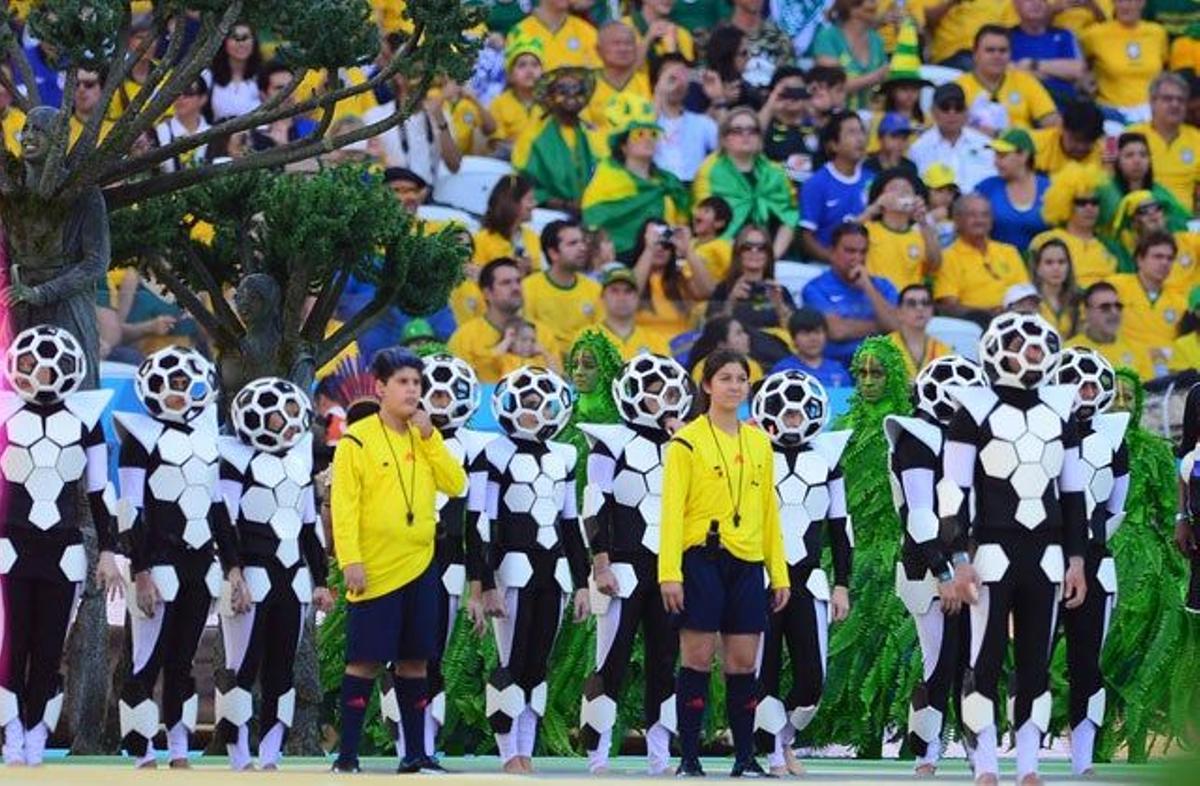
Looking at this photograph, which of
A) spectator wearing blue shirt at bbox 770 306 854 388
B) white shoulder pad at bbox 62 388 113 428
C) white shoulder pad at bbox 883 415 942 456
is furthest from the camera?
spectator wearing blue shirt at bbox 770 306 854 388

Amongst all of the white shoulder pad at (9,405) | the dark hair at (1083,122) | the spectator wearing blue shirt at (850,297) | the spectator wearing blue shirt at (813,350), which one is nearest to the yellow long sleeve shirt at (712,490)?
the white shoulder pad at (9,405)

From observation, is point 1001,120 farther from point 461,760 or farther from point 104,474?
point 104,474

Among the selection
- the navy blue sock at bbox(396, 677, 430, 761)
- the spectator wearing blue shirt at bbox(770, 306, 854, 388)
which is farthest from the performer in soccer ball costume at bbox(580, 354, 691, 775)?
the spectator wearing blue shirt at bbox(770, 306, 854, 388)

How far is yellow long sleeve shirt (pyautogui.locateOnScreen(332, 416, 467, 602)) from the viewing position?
1066cm

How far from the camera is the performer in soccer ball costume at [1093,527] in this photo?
1236cm

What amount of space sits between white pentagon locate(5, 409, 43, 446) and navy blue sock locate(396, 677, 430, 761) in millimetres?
1853

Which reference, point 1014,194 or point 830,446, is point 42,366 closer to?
point 830,446

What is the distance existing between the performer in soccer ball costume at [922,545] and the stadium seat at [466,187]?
7621mm

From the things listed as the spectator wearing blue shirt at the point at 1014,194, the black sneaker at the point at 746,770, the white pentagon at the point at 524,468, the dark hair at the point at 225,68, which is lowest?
the black sneaker at the point at 746,770

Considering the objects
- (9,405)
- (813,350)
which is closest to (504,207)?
(813,350)

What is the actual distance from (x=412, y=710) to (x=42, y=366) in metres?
2.12

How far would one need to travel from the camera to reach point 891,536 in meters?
15.2

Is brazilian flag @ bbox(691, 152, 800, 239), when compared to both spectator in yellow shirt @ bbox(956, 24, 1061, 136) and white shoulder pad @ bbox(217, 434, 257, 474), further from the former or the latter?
white shoulder pad @ bbox(217, 434, 257, 474)

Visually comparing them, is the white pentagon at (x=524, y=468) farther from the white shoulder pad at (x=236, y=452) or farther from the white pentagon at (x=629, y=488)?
the white shoulder pad at (x=236, y=452)
